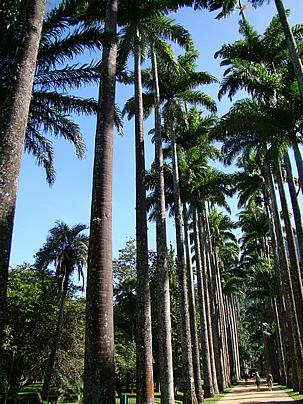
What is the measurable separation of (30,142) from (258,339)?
64.4 m

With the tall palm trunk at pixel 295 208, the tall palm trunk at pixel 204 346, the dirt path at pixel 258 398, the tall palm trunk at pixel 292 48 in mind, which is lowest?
the dirt path at pixel 258 398

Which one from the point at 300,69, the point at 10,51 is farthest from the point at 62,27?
the point at 300,69

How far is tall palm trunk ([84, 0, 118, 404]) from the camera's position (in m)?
5.82

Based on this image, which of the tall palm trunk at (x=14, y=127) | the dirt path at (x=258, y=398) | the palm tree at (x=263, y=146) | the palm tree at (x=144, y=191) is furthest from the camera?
the dirt path at (x=258, y=398)

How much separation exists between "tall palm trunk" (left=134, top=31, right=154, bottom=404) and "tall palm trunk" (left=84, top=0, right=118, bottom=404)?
4505 millimetres

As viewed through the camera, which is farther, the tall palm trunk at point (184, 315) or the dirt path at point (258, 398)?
the dirt path at point (258, 398)

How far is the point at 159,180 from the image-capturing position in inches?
608

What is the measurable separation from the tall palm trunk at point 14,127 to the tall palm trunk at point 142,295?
5874 millimetres

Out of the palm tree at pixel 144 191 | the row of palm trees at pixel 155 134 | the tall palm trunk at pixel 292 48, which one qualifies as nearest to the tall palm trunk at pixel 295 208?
the row of palm trees at pixel 155 134

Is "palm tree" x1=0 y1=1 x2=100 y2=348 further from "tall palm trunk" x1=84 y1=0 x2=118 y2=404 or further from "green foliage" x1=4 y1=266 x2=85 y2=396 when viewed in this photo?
"green foliage" x1=4 y1=266 x2=85 y2=396

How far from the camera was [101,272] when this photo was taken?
6.59 m

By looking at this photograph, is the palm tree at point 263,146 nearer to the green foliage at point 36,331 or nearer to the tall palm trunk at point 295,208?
the tall palm trunk at point 295,208

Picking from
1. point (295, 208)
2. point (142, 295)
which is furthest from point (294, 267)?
point (142, 295)

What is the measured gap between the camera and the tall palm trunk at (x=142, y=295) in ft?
33.6
